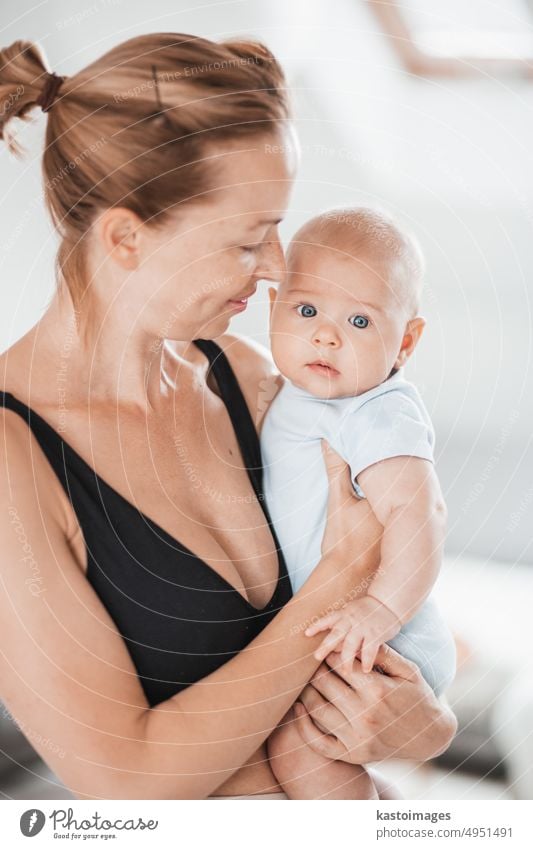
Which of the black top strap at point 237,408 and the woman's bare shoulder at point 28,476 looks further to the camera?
the black top strap at point 237,408

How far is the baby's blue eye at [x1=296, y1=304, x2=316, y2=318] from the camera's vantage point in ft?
2.70

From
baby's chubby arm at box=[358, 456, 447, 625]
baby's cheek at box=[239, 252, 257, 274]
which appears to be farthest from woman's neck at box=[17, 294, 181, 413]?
baby's chubby arm at box=[358, 456, 447, 625]

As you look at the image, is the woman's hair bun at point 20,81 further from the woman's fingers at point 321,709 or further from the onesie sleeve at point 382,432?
the woman's fingers at point 321,709

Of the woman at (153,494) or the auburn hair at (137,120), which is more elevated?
the auburn hair at (137,120)

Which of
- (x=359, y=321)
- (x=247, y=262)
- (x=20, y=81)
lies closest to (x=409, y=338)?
(x=359, y=321)

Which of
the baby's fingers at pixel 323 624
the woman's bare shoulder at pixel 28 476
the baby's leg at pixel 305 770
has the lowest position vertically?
the baby's leg at pixel 305 770

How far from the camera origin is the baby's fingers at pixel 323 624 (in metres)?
0.80

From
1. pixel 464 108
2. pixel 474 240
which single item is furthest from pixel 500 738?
pixel 464 108

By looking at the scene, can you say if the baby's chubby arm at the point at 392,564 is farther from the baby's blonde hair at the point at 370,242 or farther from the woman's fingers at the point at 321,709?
the baby's blonde hair at the point at 370,242

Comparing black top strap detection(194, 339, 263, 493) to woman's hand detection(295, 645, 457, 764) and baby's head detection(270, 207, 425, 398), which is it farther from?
woman's hand detection(295, 645, 457, 764)

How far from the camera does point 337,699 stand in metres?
0.81

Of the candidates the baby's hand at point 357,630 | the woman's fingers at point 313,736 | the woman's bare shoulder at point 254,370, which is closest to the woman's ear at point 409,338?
the woman's bare shoulder at point 254,370

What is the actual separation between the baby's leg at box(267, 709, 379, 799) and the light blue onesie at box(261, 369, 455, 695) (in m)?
0.11

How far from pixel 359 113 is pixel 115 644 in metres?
0.54
